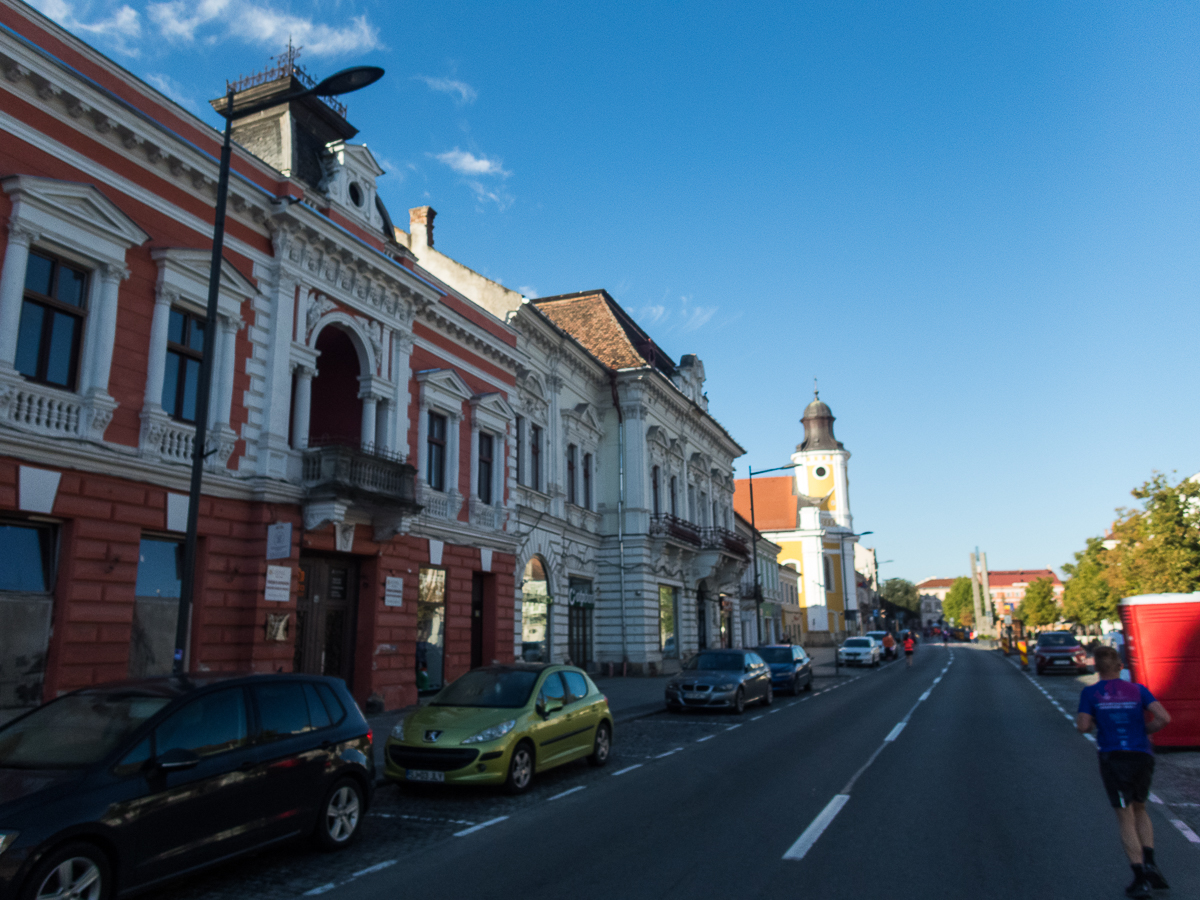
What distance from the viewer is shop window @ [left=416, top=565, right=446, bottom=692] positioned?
19547mm

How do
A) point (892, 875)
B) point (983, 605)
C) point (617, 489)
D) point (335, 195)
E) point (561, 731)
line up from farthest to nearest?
point (983, 605)
point (617, 489)
point (335, 195)
point (561, 731)
point (892, 875)

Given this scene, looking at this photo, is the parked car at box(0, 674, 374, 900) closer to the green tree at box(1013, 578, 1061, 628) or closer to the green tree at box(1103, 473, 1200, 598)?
the green tree at box(1103, 473, 1200, 598)

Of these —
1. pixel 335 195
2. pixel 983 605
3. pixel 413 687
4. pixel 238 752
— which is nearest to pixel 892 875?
pixel 238 752

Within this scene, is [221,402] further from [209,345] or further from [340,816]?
[340,816]

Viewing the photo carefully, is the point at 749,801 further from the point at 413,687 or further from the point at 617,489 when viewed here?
the point at 617,489

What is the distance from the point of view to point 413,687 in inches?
737

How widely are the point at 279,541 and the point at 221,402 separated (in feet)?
8.76

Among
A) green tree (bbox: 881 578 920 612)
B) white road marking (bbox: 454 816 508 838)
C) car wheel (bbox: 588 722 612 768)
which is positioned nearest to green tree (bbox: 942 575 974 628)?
green tree (bbox: 881 578 920 612)

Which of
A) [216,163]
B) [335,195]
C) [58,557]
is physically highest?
[335,195]

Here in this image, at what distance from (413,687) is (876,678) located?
73.5ft

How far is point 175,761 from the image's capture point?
5816mm

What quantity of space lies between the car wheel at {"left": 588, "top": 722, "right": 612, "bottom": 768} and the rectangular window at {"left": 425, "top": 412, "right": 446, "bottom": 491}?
379 inches

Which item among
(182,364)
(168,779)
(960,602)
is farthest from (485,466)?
(960,602)

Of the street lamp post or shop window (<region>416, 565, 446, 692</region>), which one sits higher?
the street lamp post
